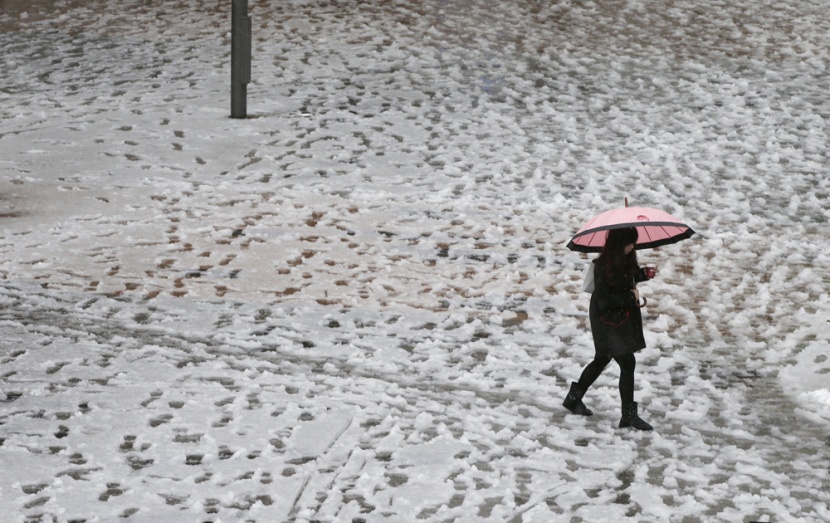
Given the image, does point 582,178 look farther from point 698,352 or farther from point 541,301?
point 698,352

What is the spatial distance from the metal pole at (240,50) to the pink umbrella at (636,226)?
6265 mm

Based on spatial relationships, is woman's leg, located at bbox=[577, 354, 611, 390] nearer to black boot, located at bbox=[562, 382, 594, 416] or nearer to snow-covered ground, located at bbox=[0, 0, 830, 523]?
black boot, located at bbox=[562, 382, 594, 416]

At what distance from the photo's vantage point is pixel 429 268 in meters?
7.81

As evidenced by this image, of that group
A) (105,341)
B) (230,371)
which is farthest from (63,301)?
(230,371)

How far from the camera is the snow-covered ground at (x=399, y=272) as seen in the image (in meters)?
4.90

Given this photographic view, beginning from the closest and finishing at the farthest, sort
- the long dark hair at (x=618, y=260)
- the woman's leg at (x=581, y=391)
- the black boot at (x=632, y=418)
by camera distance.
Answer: the long dark hair at (x=618, y=260)
the black boot at (x=632, y=418)
the woman's leg at (x=581, y=391)

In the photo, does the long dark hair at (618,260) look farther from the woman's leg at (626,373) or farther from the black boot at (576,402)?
the black boot at (576,402)

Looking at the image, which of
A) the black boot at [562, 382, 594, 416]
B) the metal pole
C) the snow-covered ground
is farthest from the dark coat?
the metal pole

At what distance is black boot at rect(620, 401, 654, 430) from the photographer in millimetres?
5387

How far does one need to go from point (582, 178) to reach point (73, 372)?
17.9 feet

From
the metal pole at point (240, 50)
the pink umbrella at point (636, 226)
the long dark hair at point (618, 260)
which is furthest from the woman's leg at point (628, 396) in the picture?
the metal pole at point (240, 50)

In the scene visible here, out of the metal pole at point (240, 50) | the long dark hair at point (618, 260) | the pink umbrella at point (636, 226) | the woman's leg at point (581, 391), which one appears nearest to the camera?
the pink umbrella at point (636, 226)

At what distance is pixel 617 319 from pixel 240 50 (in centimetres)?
670

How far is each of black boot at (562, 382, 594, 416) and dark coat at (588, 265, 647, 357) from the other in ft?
1.16
